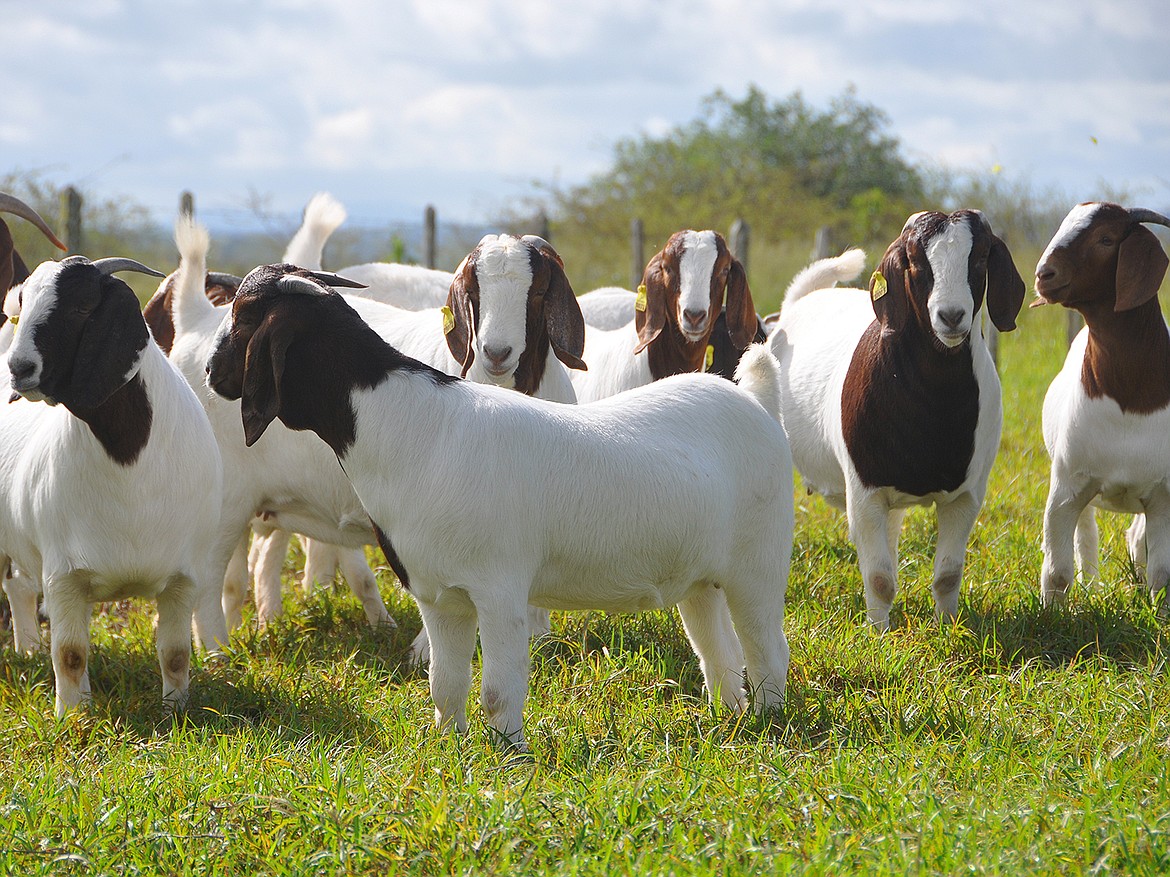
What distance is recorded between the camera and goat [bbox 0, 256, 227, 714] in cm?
391

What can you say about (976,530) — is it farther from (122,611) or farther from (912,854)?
(122,611)

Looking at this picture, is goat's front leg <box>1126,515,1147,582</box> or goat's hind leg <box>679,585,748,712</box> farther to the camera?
goat's front leg <box>1126,515,1147,582</box>

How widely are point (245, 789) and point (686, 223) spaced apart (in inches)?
813

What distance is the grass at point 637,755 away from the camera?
2.83 meters

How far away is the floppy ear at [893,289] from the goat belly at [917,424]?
0.16m

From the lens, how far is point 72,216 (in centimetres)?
1141

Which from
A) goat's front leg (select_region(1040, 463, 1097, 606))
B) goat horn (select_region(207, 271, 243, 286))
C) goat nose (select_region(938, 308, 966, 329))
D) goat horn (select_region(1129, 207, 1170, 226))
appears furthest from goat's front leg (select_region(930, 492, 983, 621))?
goat horn (select_region(207, 271, 243, 286))

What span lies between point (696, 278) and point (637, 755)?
8.22ft

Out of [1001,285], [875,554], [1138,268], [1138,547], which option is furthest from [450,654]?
[1138,547]

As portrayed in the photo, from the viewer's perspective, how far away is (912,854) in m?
2.71

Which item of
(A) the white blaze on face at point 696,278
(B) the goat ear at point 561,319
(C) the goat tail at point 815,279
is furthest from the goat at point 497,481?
(C) the goat tail at point 815,279

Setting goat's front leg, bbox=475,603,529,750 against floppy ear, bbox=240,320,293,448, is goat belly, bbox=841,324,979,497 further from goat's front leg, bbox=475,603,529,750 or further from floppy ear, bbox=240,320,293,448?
floppy ear, bbox=240,320,293,448

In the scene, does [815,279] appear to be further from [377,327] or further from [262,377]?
[262,377]

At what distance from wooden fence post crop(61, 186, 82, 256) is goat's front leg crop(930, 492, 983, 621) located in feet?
29.9
